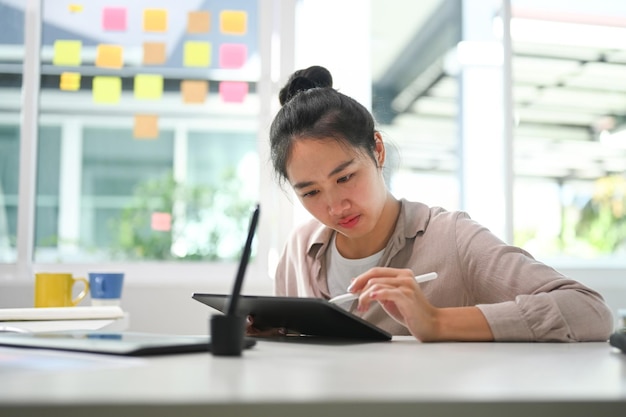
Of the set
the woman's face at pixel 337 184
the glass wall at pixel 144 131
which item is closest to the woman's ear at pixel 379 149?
the woman's face at pixel 337 184

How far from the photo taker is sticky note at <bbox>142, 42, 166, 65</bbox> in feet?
10.4

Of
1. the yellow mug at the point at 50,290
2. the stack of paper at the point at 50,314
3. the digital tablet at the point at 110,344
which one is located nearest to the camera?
the digital tablet at the point at 110,344

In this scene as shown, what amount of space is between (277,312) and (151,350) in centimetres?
36

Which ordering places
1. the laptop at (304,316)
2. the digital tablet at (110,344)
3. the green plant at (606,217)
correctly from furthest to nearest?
the green plant at (606,217), the laptop at (304,316), the digital tablet at (110,344)

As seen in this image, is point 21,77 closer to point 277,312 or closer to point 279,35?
point 279,35

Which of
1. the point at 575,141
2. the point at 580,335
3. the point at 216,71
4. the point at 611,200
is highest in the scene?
the point at 216,71

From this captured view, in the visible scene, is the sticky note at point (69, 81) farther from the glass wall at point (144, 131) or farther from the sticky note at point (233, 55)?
the sticky note at point (233, 55)

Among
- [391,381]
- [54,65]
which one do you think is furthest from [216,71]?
[391,381]

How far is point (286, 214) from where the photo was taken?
3.01 meters

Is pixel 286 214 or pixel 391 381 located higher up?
pixel 286 214

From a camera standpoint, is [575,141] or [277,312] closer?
[277,312]

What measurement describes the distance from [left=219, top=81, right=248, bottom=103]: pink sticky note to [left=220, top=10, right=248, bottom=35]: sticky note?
0.23 metres

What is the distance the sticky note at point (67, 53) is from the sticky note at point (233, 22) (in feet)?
2.03

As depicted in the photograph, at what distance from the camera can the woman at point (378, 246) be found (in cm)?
115
